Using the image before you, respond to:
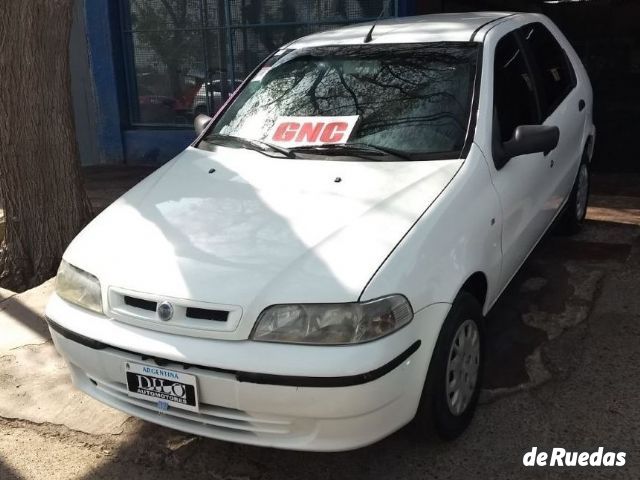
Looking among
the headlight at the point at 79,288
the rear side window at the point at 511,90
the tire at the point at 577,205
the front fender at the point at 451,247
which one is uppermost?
the rear side window at the point at 511,90

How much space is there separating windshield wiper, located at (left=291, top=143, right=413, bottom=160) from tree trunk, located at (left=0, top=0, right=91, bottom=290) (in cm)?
251

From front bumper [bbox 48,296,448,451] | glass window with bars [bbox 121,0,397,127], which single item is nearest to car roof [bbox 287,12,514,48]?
front bumper [bbox 48,296,448,451]

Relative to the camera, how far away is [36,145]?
5.01 meters

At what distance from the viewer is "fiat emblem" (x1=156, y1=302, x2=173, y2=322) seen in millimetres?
2521

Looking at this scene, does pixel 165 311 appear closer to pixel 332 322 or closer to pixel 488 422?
pixel 332 322

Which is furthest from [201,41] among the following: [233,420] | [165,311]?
[233,420]

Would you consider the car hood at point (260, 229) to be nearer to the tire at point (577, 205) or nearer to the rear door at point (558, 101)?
the rear door at point (558, 101)

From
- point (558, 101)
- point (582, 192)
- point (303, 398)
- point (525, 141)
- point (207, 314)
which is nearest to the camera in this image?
point (303, 398)

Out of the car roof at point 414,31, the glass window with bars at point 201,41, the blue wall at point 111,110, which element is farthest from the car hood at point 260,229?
the blue wall at point 111,110

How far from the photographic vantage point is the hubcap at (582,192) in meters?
5.02

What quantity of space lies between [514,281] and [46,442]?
291 cm

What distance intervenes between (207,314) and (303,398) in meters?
0.47

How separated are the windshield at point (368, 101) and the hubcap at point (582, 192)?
6.24 ft

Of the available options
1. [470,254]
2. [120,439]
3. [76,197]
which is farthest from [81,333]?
[76,197]
